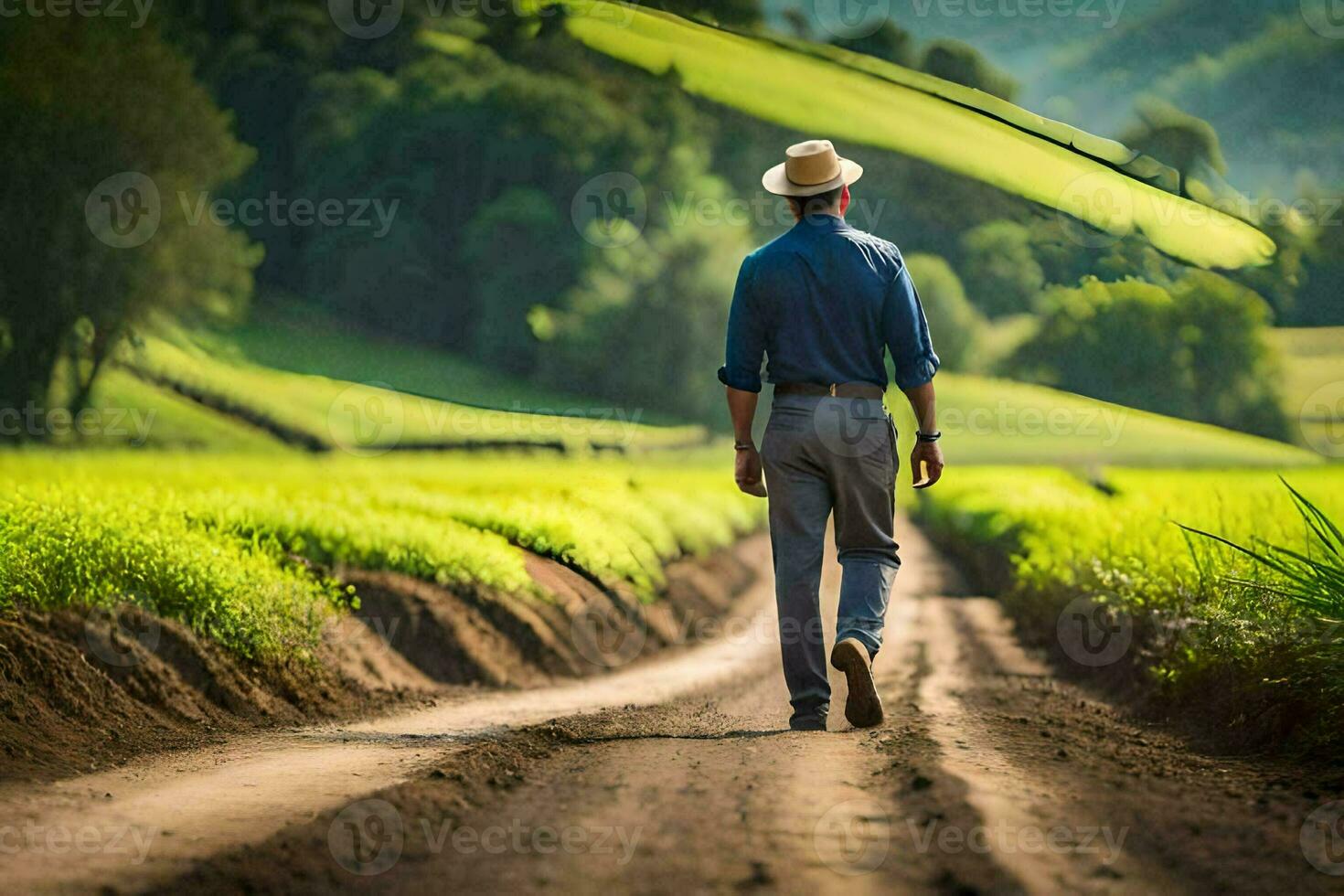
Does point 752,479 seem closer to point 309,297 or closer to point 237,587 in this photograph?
point 237,587

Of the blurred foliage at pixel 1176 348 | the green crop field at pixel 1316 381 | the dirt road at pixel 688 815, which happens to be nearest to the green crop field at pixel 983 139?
the blurred foliage at pixel 1176 348

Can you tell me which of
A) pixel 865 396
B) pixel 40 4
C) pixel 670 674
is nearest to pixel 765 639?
pixel 670 674

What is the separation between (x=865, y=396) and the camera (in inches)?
209

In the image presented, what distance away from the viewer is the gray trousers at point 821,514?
17.3 ft

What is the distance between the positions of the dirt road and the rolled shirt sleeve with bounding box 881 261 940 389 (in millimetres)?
1380

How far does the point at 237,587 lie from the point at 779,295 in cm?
328

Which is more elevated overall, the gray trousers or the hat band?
the hat band

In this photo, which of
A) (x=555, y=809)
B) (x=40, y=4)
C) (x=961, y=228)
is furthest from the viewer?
(x=40, y=4)

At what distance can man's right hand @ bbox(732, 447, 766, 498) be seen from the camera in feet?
17.8

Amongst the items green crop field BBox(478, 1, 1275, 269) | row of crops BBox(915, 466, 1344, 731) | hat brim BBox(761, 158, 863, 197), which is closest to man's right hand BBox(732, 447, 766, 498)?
hat brim BBox(761, 158, 863, 197)

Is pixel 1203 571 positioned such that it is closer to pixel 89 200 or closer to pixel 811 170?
pixel 811 170

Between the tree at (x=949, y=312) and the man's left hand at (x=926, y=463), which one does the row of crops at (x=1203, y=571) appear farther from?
the tree at (x=949, y=312)

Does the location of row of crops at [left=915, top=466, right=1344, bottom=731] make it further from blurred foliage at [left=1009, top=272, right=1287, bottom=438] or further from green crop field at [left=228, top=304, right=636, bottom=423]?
green crop field at [left=228, top=304, right=636, bottom=423]

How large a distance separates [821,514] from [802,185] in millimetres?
1329
